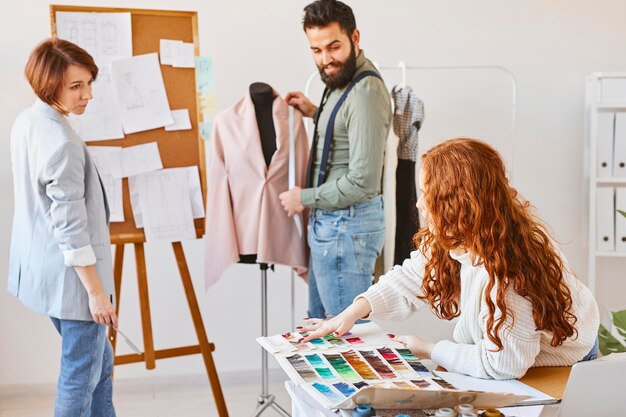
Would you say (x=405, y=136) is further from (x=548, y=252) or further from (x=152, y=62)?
(x=548, y=252)

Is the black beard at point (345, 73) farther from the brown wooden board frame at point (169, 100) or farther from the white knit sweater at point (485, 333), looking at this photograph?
the white knit sweater at point (485, 333)

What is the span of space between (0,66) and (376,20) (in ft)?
5.61

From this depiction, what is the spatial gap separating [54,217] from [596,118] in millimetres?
2534

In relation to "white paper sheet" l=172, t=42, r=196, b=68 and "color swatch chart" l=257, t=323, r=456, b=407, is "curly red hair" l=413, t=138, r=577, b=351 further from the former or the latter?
"white paper sheet" l=172, t=42, r=196, b=68

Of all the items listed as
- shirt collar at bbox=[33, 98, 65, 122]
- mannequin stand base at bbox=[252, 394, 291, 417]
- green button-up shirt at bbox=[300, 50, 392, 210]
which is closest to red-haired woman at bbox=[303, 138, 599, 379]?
green button-up shirt at bbox=[300, 50, 392, 210]

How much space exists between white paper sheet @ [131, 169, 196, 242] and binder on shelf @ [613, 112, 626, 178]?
2022mm

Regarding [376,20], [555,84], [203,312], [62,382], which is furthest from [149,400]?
[555,84]

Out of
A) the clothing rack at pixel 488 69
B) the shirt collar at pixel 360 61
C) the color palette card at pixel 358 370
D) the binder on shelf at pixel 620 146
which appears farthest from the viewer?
the binder on shelf at pixel 620 146

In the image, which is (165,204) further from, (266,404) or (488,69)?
(488,69)

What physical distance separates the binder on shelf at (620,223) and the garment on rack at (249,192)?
1.63m

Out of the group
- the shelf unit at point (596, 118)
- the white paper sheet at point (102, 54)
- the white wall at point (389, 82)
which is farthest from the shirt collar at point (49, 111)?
the shelf unit at point (596, 118)

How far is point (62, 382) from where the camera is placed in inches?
90.1

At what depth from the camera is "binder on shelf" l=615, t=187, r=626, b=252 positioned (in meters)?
3.69

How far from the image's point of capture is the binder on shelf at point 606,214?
146 inches
